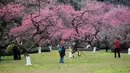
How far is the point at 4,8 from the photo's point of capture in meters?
31.8

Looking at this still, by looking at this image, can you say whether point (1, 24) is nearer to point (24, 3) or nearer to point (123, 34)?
point (24, 3)

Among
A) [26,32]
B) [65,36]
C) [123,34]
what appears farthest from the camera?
[123,34]

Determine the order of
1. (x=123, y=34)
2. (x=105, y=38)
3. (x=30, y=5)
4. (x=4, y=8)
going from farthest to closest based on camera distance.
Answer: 1. (x=105, y=38)
2. (x=123, y=34)
3. (x=30, y=5)
4. (x=4, y=8)

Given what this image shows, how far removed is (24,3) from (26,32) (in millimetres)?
3798

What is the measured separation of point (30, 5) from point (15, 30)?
243 inches

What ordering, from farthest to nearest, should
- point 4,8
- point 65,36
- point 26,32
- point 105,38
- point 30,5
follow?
1. point 105,38
2. point 65,36
3. point 30,5
4. point 26,32
5. point 4,8

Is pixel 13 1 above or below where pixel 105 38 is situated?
above

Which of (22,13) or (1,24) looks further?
(22,13)

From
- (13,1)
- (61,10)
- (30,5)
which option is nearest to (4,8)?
(13,1)

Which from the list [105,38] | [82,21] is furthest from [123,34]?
[82,21]

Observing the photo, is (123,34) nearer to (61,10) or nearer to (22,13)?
(61,10)

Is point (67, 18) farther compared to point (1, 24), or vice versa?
point (67, 18)

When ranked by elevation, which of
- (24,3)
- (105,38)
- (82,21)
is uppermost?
(24,3)

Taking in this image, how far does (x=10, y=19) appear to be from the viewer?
112 ft
